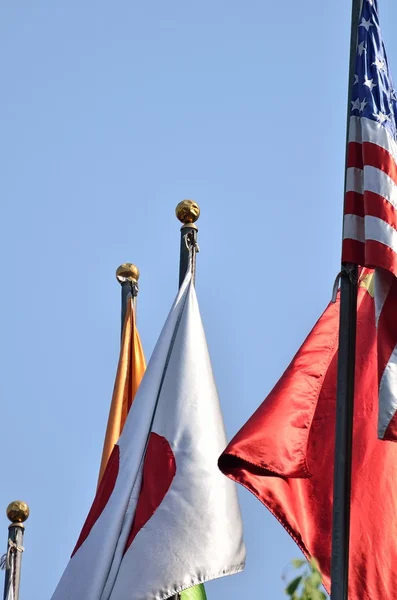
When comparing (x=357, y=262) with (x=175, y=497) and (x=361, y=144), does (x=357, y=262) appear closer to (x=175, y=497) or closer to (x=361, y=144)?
(x=361, y=144)

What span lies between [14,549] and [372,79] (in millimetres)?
6261

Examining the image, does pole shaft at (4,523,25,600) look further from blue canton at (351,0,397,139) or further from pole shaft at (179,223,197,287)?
blue canton at (351,0,397,139)

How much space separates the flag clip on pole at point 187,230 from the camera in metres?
12.5

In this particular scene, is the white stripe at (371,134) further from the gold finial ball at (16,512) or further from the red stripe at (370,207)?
the gold finial ball at (16,512)

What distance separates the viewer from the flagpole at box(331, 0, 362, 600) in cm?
840

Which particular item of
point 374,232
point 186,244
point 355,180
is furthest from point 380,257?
point 186,244

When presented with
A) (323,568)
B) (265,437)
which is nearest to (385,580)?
(323,568)

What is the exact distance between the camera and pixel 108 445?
13.2 meters

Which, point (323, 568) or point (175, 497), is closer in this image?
point (323, 568)

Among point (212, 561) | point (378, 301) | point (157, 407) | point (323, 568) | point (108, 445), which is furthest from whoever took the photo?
point (108, 445)

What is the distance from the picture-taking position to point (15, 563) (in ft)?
45.4

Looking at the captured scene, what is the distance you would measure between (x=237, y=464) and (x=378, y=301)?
1.51 metres

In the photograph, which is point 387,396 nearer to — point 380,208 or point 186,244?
point 380,208

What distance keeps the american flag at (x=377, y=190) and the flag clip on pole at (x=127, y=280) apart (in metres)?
4.13
